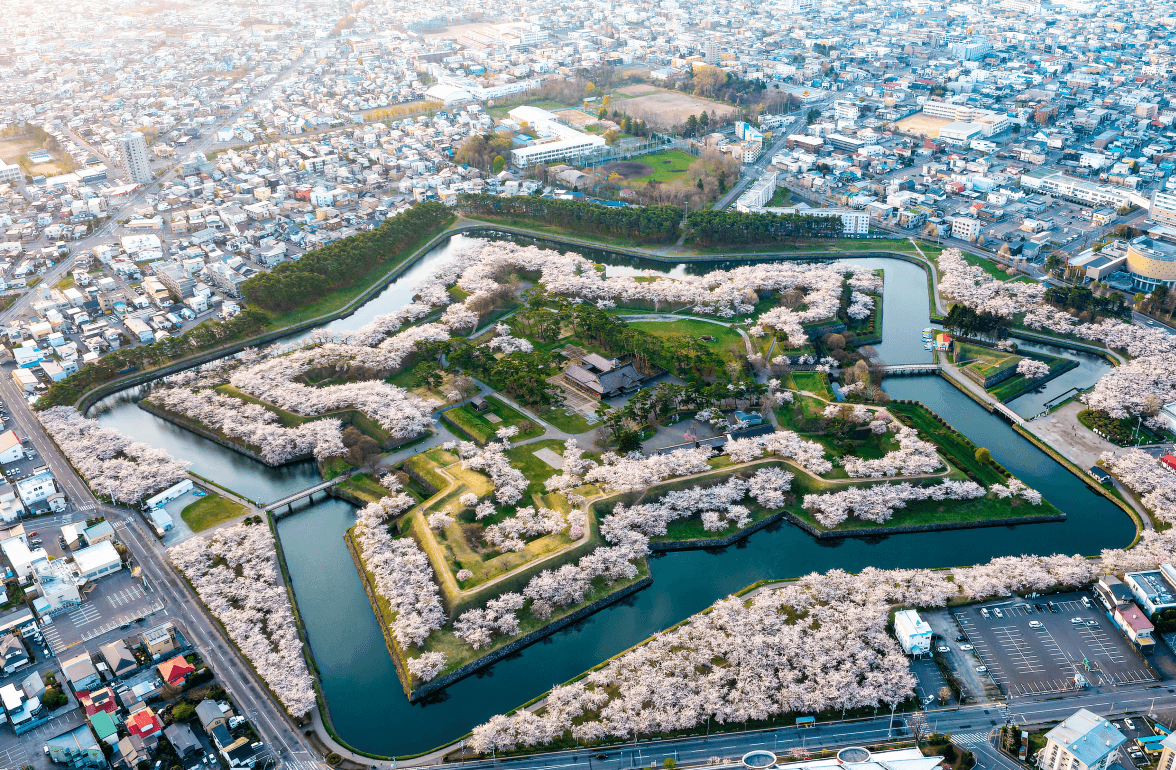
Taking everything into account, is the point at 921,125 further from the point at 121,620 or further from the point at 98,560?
the point at 121,620

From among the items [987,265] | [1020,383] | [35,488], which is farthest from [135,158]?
[1020,383]

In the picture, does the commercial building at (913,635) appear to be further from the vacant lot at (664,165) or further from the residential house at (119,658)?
the vacant lot at (664,165)

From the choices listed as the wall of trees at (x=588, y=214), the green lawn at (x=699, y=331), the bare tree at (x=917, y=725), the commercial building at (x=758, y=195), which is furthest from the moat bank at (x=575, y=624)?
the commercial building at (x=758, y=195)

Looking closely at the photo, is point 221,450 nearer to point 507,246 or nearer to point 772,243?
point 507,246

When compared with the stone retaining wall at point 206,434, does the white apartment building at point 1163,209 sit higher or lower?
higher

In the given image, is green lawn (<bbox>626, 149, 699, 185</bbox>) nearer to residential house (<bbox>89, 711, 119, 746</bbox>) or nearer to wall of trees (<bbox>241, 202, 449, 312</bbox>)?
wall of trees (<bbox>241, 202, 449, 312</bbox>)

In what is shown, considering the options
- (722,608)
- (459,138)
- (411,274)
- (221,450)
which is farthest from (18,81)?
(722,608)
